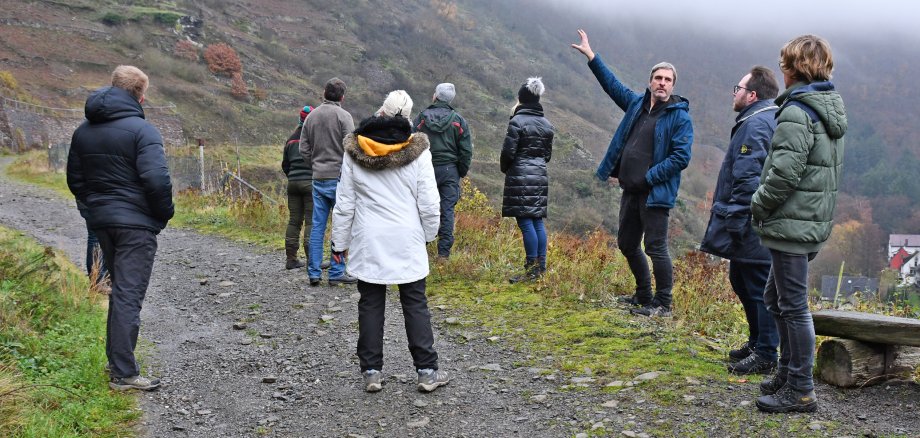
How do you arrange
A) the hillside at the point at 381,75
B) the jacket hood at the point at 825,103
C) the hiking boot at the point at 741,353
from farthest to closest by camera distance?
the hillside at the point at 381,75 < the hiking boot at the point at 741,353 < the jacket hood at the point at 825,103

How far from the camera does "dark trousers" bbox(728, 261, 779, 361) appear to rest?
4.84 m

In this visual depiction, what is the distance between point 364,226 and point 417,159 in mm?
572

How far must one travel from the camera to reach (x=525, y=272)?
8.18m

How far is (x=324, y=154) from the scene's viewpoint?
26.0ft

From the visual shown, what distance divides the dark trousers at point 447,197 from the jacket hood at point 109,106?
3.82 meters

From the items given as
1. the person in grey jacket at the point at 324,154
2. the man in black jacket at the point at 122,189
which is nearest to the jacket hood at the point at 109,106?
the man in black jacket at the point at 122,189

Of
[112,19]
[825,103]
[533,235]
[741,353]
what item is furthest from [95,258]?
[112,19]

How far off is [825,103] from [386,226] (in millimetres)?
2697

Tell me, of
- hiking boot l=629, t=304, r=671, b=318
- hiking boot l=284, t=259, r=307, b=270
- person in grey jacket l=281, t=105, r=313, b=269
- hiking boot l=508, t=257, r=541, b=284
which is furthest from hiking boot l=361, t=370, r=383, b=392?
hiking boot l=284, t=259, r=307, b=270

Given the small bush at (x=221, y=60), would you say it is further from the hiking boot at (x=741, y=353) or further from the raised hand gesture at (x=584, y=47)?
the hiking boot at (x=741, y=353)

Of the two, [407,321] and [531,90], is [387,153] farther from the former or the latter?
[531,90]

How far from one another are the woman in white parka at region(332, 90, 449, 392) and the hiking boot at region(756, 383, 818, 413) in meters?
2.05

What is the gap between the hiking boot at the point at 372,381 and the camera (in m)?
4.88

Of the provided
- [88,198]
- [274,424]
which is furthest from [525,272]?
[88,198]
